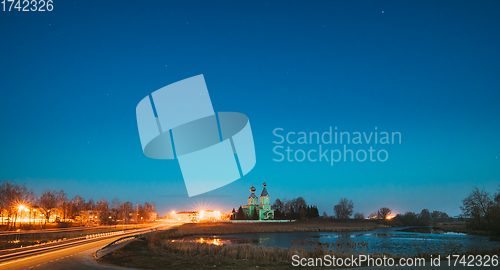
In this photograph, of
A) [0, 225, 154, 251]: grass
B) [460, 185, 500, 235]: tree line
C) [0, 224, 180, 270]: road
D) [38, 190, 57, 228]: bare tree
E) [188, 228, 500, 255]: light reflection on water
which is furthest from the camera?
[38, 190, 57, 228]: bare tree

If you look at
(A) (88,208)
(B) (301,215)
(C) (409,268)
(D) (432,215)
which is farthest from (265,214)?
(C) (409,268)

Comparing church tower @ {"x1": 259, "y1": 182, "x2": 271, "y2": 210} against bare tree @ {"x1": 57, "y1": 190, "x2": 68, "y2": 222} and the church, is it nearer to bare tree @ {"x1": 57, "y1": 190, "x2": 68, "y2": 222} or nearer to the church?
the church

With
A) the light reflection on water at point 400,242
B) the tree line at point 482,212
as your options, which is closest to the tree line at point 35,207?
the light reflection on water at point 400,242

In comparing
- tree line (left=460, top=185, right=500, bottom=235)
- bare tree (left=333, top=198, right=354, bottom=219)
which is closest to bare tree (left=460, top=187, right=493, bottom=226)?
tree line (left=460, top=185, right=500, bottom=235)

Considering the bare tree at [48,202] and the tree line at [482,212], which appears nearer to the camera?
the tree line at [482,212]

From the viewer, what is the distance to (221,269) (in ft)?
57.7

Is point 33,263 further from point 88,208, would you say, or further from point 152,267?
point 88,208

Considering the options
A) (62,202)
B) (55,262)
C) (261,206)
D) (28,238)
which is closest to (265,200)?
(261,206)

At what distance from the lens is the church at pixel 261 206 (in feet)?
386

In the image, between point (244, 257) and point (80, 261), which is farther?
point (244, 257)

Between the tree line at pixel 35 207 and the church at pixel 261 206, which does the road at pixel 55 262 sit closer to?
the tree line at pixel 35 207

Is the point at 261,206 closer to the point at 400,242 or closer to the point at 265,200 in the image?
the point at 265,200

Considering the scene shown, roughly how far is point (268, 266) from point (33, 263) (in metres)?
13.3

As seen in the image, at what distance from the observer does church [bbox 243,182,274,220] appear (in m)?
118
